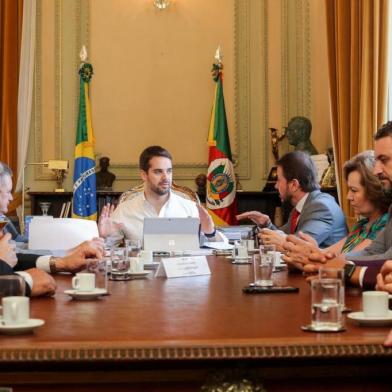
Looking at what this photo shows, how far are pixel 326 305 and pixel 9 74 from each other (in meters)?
6.95

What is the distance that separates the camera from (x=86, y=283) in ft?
8.52

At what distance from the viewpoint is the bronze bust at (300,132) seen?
7762 millimetres

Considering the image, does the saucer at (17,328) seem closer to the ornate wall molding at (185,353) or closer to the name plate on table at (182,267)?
the ornate wall molding at (185,353)

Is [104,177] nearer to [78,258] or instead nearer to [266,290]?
[78,258]

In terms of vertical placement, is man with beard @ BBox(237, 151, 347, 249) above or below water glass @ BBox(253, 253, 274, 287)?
above

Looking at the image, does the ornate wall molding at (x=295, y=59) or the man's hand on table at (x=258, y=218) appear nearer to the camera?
the man's hand on table at (x=258, y=218)

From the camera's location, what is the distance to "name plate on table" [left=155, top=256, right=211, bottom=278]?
128 inches

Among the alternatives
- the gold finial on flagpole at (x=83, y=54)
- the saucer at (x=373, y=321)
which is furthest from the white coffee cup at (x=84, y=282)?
the gold finial on flagpole at (x=83, y=54)

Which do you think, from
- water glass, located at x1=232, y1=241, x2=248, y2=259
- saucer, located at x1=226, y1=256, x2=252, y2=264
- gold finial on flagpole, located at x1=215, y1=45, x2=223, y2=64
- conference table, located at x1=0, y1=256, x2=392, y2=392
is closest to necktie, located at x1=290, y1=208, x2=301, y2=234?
Result: water glass, located at x1=232, y1=241, x2=248, y2=259

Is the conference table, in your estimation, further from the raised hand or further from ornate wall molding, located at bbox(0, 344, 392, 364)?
the raised hand

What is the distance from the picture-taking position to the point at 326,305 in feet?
6.25

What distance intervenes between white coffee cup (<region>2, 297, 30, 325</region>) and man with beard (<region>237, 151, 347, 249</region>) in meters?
3.21

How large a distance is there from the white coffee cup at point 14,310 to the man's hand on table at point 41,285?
681mm

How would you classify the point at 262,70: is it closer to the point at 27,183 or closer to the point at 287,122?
the point at 287,122
